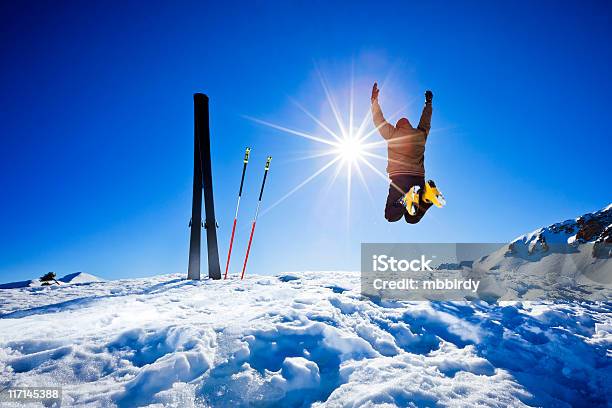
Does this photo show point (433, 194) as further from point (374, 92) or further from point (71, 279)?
point (71, 279)

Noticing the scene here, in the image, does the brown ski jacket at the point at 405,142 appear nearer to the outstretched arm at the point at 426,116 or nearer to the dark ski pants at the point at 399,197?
the outstretched arm at the point at 426,116

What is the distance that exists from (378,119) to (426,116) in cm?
112

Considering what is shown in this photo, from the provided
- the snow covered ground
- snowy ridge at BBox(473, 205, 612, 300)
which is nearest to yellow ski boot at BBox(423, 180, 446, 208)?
the snow covered ground

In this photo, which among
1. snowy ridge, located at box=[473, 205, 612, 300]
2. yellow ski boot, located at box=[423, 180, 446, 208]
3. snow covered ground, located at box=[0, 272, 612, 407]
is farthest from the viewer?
snowy ridge, located at box=[473, 205, 612, 300]

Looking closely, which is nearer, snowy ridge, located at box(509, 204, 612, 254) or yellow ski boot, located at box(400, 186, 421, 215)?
yellow ski boot, located at box(400, 186, 421, 215)

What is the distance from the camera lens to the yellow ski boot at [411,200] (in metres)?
6.91

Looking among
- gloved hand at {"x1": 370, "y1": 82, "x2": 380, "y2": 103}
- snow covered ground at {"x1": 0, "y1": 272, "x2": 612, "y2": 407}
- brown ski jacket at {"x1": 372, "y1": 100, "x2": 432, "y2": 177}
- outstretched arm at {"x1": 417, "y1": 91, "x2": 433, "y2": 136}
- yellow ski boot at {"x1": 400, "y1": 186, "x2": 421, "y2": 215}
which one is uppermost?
gloved hand at {"x1": 370, "y1": 82, "x2": 380, "y2": 103}

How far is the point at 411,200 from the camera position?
22.7ft

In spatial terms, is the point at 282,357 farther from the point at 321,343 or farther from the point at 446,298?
the point at 446,298

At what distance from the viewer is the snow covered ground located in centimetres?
314

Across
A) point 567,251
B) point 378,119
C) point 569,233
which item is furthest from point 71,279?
point 569,233

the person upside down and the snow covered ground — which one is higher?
the person upside down

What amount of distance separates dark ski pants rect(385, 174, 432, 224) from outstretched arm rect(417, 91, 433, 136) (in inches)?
46.3

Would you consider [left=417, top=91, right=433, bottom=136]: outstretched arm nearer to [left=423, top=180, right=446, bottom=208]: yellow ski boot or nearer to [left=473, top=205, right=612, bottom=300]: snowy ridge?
[left=423, top=180, right=446, bottom=208]: yellow ski boot
